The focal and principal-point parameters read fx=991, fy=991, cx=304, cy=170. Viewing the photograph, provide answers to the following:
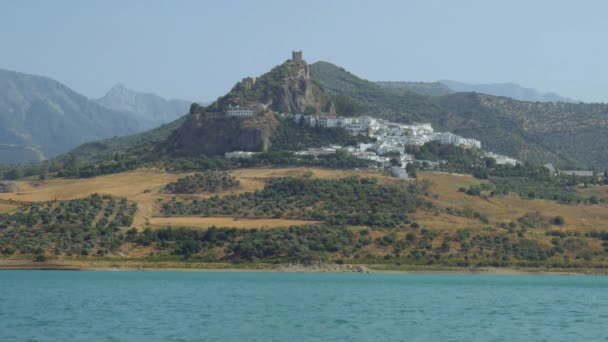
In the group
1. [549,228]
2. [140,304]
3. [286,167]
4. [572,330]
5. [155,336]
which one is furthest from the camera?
[286,167]

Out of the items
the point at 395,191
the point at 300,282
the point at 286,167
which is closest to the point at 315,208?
the point at 395,191

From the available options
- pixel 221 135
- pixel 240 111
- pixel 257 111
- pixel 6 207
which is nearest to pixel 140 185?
pixel 6 207

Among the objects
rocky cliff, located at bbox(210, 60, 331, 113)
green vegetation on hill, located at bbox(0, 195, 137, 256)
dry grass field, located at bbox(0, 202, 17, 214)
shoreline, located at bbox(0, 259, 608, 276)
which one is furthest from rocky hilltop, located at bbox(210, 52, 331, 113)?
shoreline, located at bbox(0, 259, 608, 276)

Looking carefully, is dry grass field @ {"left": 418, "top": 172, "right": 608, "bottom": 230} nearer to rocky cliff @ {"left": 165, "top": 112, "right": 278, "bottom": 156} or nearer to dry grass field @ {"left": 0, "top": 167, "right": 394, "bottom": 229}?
dry grass field @ {"left": 0, "top": 167, "right": 394, "bottom": 229}

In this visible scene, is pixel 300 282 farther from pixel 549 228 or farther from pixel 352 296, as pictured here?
pixel 549 228

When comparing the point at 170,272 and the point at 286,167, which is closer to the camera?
the point at 170,272

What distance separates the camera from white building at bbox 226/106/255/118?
557 ft

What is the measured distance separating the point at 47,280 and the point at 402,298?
32267mm

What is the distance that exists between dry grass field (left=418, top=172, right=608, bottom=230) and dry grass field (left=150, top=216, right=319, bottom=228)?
18776 millimetres

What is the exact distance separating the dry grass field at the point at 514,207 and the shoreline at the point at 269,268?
19450mm

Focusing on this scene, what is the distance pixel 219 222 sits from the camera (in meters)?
118

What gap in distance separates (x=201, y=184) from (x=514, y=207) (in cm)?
4322

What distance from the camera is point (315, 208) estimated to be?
125000 mm

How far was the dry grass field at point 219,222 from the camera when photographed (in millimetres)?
114812
